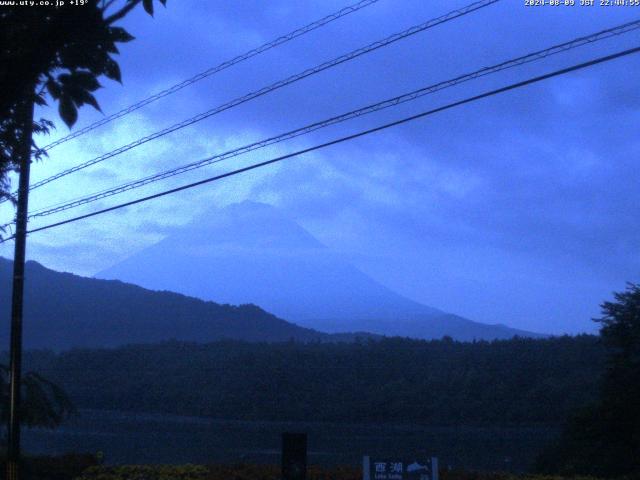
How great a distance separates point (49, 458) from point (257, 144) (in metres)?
7.60

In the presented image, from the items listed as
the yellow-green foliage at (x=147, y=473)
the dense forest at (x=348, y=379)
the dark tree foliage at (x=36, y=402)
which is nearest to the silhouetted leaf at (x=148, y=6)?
the yellow-green foliage at (x=147, y=473)

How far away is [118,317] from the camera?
1702 inches

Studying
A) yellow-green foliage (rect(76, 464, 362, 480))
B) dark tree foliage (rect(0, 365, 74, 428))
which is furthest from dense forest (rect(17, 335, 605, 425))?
dark tree foliage (rect(0, 365, 74, 428))

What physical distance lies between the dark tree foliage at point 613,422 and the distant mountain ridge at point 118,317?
72.7 ft

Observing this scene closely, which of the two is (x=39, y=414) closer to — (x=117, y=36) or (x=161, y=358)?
(x=117, y=36)

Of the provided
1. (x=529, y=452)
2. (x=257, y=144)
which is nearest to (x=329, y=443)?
(x=529, y=452)

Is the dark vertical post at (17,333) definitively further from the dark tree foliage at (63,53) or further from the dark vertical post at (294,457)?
the dark tree foliage at (63,53)

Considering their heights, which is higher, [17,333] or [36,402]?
[17,333]

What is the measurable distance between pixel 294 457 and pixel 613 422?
9.36 metres

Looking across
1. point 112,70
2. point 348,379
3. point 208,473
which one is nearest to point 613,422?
point 208,473

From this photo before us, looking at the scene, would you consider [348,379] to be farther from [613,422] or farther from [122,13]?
[122,13]

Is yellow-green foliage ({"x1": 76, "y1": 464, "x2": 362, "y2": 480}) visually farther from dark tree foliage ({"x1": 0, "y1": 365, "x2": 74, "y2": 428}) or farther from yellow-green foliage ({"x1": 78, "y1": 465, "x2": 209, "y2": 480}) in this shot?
dark tree foliage ({"x1": 0, "y1": 365, "x2": 74, "y2": 428})

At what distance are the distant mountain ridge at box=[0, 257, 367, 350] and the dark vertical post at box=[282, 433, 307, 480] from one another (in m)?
27.9

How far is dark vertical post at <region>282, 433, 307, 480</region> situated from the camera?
35.7 ft
